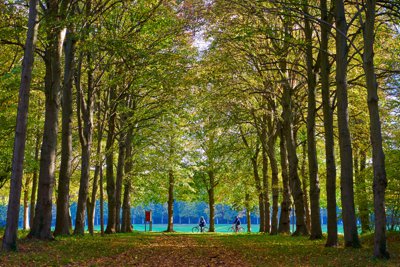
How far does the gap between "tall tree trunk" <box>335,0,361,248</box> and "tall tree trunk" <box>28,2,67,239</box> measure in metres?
9.56

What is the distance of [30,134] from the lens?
30.0m

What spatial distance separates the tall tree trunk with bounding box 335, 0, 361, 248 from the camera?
13.8 m

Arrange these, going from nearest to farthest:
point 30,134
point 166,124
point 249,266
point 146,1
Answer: point 249,266 → point 146,1 → point 30,134 → point 166,124

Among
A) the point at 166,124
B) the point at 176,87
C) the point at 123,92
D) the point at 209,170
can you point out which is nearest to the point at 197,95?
the point at 176,87

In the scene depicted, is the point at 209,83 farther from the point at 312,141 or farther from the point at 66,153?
the point at 66,153

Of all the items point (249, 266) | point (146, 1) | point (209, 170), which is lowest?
point (249, 266)

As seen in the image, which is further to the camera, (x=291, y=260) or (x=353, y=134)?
(x=353, y=134)

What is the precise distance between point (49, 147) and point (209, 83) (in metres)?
10.8

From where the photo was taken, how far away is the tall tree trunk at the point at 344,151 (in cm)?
1380

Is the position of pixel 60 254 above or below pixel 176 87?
below

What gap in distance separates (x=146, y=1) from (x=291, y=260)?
11.0m

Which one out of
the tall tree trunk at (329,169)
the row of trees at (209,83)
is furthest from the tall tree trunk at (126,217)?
the tall tree trunk at (329,169)

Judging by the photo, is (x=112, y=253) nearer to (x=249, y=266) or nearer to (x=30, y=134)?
(x=249, y=266)

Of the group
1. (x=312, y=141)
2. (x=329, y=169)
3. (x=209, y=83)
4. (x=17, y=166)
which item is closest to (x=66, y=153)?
(x=17, y=166)
